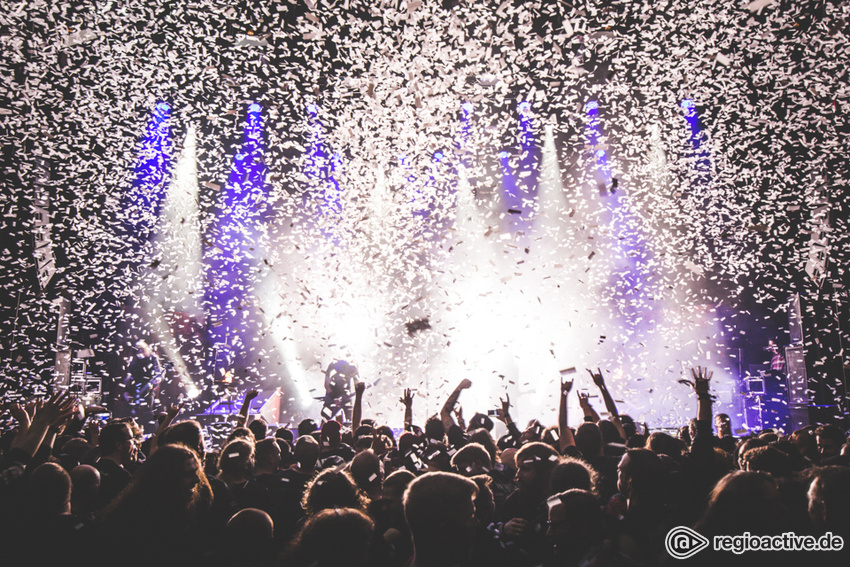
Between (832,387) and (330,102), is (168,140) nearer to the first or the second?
(330,102)

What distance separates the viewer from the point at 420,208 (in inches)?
641

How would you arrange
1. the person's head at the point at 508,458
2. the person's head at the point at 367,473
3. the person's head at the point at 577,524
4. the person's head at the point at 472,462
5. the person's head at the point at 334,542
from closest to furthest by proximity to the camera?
the person's head at the point at 334,542
the person's head at the point at 577,524
the person's head at the point at 367,473
the person's head at the point at 472,462
the person's head at the point at 508,458

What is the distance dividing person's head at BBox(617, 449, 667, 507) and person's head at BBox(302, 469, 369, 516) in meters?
1.27

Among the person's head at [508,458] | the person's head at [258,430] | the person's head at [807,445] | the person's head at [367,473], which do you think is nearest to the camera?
the person's head at [367,473]

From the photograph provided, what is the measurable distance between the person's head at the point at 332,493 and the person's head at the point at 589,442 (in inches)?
70.2

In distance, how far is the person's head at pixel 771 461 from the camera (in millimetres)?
2543

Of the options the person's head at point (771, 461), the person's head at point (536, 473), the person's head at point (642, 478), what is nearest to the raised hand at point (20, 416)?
the person's head at point (536, 473)

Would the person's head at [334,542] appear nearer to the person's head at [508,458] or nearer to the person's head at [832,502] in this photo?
the person's head at [832,502]

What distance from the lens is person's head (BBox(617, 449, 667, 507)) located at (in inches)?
86.6

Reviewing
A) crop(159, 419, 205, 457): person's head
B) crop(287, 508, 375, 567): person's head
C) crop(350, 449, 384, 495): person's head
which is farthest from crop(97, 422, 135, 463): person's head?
crop(287, 508, 375, 567): person's head

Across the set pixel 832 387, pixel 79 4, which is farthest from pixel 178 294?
pixel 832 387

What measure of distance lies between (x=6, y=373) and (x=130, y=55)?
5.89 metres

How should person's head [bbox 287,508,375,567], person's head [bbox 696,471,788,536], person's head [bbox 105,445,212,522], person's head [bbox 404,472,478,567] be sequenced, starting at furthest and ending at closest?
person's head [bbox 105,445,212,522]
person's head [bbox 696,471,788,536]
person's head [bbox 404,472,478,567]
person's head [bbox 287,508,375,567]
